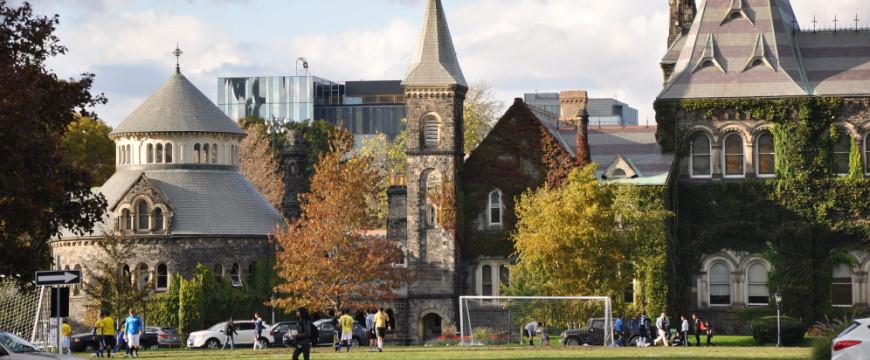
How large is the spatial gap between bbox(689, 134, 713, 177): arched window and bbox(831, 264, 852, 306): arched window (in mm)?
7241

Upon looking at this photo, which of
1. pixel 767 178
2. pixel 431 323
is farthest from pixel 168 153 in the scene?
pixel 767 178

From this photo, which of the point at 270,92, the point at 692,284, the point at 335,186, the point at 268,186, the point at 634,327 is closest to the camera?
the point at 634,327

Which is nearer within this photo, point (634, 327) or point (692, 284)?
point (634, 327)

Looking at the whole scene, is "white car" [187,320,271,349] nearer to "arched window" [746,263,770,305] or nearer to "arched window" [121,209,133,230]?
"arched window" [121,209,133,230]

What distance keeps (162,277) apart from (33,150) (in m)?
51.0

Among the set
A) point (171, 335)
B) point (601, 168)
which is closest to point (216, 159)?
point (171, 335)

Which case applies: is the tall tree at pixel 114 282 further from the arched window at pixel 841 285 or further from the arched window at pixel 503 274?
the arched window at pixel 841 285

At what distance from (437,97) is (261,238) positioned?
13648mm

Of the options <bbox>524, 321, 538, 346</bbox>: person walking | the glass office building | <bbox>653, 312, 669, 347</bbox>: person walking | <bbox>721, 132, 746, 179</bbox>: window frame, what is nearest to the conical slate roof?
<bbox>721, 132, 746, 179</bbox>: window frame

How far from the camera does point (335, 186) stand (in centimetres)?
8819

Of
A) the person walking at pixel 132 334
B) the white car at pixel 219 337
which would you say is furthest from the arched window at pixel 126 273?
the person walking at pixel 132 334

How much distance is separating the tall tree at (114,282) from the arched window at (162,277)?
1126 mm

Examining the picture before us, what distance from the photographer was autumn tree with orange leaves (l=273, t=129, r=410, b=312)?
8356 cm

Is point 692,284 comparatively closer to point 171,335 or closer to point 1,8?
point 171,335
